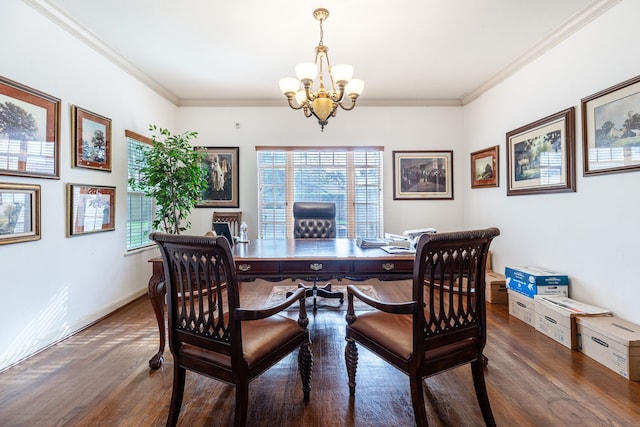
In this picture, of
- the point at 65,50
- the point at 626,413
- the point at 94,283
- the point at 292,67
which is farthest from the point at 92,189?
the point at 626,413

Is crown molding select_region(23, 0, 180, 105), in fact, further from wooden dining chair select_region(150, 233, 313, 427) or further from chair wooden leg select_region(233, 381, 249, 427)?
chair wooden leg select_region(233, 381, 249, 427)

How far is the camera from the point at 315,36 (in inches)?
110

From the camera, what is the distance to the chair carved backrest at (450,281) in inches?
50.6

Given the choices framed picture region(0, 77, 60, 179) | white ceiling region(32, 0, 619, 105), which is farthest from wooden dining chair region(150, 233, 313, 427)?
white ceiling region(32, 0, 619, 105)

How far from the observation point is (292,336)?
1609 mm

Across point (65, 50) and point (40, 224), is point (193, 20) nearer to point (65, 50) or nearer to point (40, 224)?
point (65, 50)

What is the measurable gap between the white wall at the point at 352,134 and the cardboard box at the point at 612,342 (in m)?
2.58

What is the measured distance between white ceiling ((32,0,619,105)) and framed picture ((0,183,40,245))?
1.42 meters

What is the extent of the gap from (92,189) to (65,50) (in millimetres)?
1219

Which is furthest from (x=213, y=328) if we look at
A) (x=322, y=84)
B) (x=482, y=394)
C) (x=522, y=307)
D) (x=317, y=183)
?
(x=317, y=183)

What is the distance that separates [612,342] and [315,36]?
3.35 m

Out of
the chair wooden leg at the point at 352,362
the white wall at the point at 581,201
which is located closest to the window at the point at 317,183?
the white wall at the point at 581,201

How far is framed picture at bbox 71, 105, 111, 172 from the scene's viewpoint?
2623 millimetres

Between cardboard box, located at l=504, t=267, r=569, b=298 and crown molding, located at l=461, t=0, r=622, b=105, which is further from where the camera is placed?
cardboard box, located at l=504, t=267, r=569, b=298
